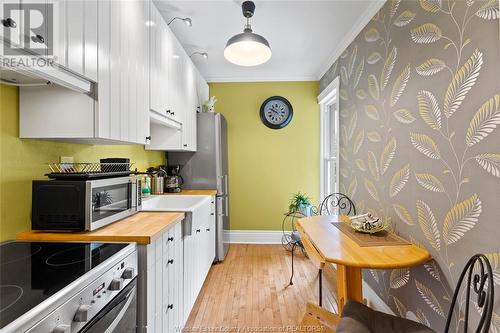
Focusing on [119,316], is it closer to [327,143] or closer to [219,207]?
[219,207]

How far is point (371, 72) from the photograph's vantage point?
2.31 m

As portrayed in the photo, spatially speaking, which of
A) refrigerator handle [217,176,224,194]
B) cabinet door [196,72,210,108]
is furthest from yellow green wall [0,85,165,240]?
cabinet door [196,72,210,108]

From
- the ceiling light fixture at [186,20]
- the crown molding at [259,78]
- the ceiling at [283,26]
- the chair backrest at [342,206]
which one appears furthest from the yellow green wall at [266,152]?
the ceiling light fixture at [186,20]

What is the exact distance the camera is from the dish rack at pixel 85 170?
138 cm

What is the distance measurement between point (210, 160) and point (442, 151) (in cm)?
241

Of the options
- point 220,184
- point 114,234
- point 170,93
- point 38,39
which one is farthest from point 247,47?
point 220,184

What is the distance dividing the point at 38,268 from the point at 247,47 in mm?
1917

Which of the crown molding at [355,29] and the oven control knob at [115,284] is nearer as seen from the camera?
the oven control knob at [115,284]

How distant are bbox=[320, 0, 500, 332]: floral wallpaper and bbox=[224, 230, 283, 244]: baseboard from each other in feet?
6.28

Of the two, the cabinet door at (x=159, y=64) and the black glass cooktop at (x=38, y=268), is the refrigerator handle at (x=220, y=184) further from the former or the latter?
the black glass cooktop at (x=38, y=268)

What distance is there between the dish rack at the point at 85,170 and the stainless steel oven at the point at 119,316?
61cm

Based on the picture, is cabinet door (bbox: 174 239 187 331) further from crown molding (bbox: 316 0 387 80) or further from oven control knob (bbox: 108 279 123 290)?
crown molding (bbox: 316 0 387 80)

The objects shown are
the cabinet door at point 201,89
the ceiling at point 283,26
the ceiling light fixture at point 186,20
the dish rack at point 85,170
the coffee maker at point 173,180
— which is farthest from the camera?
the cabinet door at point 201,89

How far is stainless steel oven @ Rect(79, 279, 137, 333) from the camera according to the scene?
97 cm
